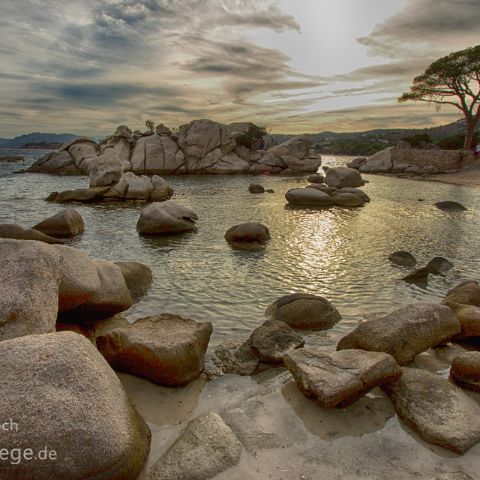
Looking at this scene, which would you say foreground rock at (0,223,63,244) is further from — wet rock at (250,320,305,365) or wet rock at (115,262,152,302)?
wet rock at (250,320,305,365)

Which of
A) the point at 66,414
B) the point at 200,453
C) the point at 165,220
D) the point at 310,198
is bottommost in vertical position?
the point at 310,198

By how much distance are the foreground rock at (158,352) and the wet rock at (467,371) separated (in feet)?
13.4

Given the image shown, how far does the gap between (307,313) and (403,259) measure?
6.30m

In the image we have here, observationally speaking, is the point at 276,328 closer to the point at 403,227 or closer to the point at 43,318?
the point at 43,318

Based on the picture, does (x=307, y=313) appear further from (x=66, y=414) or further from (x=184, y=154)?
(x=184, y=154)

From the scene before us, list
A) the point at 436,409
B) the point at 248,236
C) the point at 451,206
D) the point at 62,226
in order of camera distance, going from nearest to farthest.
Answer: the point at 436,409 → the point at 248,236 → the point at 62,226 → the point at 451,206

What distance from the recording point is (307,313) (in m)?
8.51

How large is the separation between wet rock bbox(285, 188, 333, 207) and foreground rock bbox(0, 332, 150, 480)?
79.2ft

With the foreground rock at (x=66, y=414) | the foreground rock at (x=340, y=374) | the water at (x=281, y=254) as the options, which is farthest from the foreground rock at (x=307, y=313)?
the foreground rock at (x=66, y=414)

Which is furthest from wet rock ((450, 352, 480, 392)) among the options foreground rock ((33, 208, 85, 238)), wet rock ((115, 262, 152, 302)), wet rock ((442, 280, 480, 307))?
foreground rock ((33, 208, 85, 238))

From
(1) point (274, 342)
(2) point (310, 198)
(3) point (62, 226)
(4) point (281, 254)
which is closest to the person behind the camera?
(1) point (274, 342)

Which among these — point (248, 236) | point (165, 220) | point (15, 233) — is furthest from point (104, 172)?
point (248, 236)

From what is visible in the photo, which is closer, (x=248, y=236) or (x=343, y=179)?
(x=248, y=236)

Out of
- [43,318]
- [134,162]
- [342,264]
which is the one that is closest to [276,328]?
[43,318]
